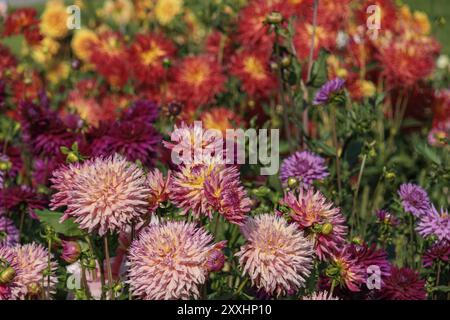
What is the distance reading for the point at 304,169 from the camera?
166cm

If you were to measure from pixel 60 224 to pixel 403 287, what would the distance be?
664 millimetres

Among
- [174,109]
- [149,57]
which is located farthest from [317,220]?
[149,57]

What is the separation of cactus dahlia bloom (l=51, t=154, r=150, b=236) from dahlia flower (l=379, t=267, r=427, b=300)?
0.52 m

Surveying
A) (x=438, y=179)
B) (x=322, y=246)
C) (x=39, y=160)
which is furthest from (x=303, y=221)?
(x=39, y=160)

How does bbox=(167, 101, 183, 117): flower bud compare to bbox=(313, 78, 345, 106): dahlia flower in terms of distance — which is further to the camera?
bbox=(167, 101, 183, 117): flower bud

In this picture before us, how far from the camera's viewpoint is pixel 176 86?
2352mm

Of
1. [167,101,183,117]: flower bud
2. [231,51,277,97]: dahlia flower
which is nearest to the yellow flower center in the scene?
[231,51,277,97]: dahlia flower

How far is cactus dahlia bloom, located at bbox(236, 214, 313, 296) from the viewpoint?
117 cm

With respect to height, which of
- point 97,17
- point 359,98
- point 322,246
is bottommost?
point 322,246

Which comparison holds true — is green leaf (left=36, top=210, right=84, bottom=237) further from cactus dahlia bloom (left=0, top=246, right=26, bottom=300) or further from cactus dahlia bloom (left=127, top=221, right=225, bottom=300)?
cactus dahlia bloom (left=127, top=221, right=225, bottom=300)

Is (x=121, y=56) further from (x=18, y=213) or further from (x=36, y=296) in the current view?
(x=36, y=296)

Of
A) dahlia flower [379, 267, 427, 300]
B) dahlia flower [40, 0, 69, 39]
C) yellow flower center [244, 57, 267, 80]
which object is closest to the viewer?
dahlia flower [379, 267, 427, 300]

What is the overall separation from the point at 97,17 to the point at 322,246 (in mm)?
2268

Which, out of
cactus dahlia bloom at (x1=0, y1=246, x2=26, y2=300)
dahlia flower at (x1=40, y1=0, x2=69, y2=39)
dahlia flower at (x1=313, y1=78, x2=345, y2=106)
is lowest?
cactus dahlia bloom at (x1=0, y1=246, x2=26, y2=300)
